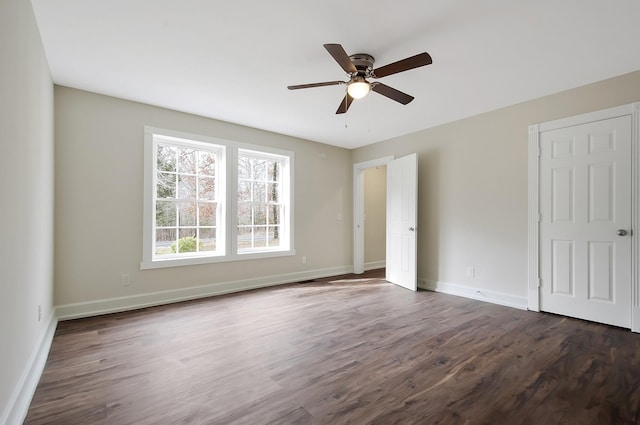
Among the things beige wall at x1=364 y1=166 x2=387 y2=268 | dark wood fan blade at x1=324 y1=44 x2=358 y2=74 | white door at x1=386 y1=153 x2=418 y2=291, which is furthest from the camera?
beige wall at x1=364 y1=166 x2=387 y2=268

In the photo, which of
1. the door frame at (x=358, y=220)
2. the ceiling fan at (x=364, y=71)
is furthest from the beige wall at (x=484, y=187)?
the ceiling fan at (x=364, y=71)

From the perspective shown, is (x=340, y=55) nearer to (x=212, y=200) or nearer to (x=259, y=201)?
(x=212, y=200)

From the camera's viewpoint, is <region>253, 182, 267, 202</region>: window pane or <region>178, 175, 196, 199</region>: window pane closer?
<region>178, 175, 196, 199</region>: window pane

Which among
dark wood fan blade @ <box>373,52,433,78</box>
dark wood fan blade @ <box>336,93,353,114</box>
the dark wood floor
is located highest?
dark wood fan blade @ <box>373,52,433,78</box>

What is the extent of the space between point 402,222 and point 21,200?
439cm

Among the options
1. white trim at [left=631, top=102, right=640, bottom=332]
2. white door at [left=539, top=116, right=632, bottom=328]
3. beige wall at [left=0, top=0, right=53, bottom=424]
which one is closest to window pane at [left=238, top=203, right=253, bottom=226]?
beige wall at [left=0, top=0, right=53, bottom=424]

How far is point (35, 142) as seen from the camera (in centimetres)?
227

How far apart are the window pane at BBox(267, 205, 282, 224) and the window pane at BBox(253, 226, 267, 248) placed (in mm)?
207

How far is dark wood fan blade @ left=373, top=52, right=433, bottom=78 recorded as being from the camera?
2100 millimetres

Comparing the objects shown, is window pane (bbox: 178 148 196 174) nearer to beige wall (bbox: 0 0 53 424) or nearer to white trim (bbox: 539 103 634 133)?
beige wall (bbox: 0 0 53 424)

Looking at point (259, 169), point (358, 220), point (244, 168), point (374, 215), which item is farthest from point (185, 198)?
point (374, 215)

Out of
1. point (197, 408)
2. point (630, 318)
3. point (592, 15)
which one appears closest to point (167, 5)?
point (197, 408)

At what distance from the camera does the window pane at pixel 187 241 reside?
411cm

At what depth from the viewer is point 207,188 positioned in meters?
4.37
